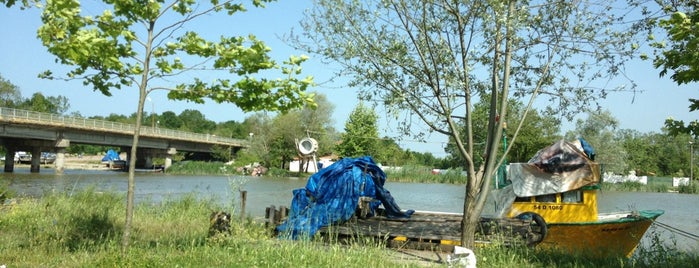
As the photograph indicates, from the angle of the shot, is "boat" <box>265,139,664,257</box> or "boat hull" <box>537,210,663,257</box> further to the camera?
"boat hull" <box>537,210,663,257</box>

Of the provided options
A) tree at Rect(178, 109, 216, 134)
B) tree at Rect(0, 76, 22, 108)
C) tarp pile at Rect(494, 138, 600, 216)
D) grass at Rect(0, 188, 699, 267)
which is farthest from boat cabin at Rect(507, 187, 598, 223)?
tree at Rect(178, 109, 216, 134)

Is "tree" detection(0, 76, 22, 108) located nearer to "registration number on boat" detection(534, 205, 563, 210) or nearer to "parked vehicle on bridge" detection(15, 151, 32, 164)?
"parked vehicle on bridge" detection(15, 151, 32, 164)

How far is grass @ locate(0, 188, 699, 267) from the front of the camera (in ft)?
24.0

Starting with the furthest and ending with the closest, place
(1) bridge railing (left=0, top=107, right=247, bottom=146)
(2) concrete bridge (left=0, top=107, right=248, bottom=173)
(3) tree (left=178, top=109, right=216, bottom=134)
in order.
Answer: (3) tree (left=178, top=109, right=216, bottom=134)
(2) concrete bridge (left=0, top=107, right=248, bottom=173)
(1) bridge railing (left=0, top=107, right=247, bottom=146)

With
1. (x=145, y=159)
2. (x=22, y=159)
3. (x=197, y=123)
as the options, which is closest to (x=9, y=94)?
(x=22, y=159)

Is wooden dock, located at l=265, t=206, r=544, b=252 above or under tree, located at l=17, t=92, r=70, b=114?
under

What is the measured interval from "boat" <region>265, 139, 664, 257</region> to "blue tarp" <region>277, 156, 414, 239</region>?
22 mm

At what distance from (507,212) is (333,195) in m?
4.67

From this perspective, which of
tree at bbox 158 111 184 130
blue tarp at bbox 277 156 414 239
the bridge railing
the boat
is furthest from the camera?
tree at bbox 158 111 184 130

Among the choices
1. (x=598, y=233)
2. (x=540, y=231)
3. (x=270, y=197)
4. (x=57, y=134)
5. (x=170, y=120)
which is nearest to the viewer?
(x=540, y=231)

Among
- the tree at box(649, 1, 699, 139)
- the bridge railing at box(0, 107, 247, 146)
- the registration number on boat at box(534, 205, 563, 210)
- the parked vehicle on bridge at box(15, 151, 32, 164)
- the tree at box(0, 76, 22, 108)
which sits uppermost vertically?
the tree at box(0, 76, 22, 108)

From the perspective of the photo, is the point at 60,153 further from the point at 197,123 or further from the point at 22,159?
the point at 197,123

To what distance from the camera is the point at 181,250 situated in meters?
8.45

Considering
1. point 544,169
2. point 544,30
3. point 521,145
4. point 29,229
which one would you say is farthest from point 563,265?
point 521,145
